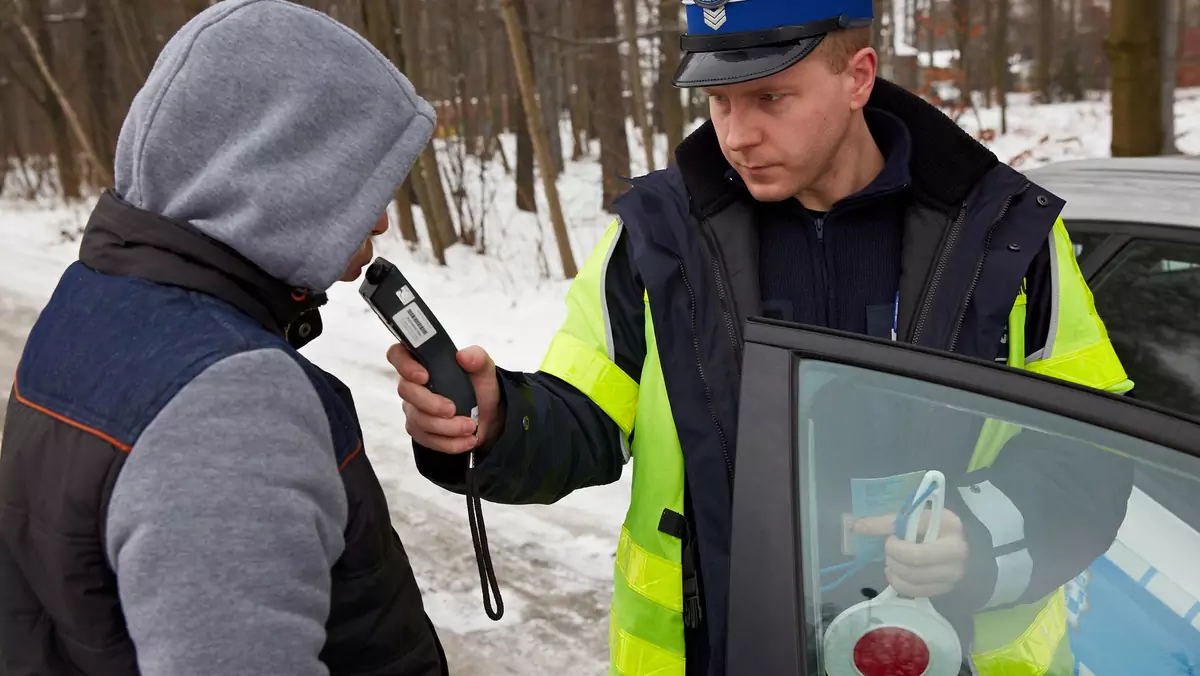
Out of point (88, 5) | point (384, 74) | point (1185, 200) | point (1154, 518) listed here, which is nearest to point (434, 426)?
point (384, 74)

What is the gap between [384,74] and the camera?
135 cm

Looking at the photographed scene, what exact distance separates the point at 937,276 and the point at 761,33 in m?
0.56

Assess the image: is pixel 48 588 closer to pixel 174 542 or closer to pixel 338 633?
pixel 174 542

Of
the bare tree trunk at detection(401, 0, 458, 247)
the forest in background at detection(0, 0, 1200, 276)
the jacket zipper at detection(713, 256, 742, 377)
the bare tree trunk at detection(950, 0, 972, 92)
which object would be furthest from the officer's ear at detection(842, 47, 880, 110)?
the bare tree trunk at detection(950, 0, 972, 92)

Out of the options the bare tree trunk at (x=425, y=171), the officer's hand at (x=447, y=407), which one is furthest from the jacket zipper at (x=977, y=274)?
the bare tree trunk at (x=425, y=171)

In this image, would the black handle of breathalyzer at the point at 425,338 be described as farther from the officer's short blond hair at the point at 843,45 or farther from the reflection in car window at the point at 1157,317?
the reflection in car window at the point at 1157,317

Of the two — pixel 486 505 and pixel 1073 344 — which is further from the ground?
pixel 1073 344

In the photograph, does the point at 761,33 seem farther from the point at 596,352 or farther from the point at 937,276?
the point at 596,352

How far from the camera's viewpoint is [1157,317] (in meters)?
2.64

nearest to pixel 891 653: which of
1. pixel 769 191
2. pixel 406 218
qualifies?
pixel 769 191

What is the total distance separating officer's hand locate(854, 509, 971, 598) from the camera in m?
1.33

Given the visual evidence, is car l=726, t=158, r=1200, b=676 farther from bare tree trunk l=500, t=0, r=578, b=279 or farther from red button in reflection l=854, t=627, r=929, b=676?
bare tree trunk l=500, t=0, r=578, b=279

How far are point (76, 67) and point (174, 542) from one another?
23843 mm

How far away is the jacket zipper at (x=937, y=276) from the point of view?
1.77 metres
